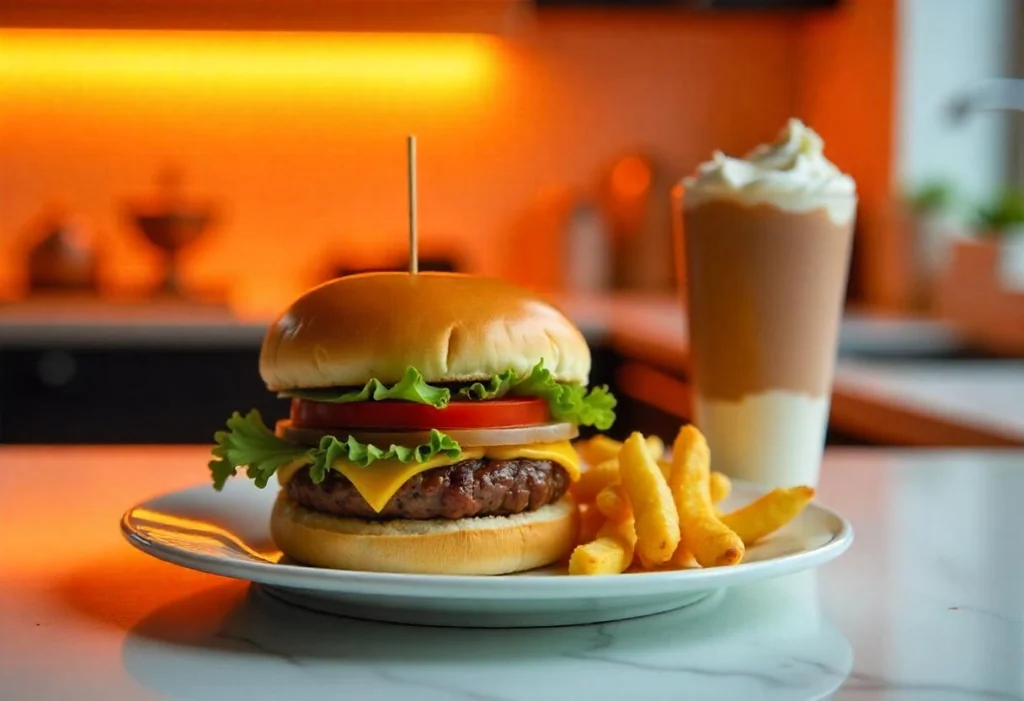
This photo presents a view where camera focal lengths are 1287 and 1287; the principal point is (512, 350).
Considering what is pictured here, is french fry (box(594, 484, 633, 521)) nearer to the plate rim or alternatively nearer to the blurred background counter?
the plate rim

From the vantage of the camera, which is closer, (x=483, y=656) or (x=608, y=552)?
(x=483, y=656)

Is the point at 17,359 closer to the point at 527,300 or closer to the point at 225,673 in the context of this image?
the point at 527,300

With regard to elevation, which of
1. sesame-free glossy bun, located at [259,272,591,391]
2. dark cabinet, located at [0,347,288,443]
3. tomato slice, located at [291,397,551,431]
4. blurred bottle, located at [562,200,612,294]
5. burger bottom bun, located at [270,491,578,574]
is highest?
sesame-free glossy bun, located at [259,272,591,391]

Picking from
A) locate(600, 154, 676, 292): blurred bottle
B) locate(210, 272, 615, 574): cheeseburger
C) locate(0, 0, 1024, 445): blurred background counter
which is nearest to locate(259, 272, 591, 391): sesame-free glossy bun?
locate(210, 272, 615, 574): cheeseburger

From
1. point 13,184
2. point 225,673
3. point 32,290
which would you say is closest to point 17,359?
point 32,290

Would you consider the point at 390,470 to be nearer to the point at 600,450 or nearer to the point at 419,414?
the point at 419,414

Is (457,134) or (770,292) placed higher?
(457,134)

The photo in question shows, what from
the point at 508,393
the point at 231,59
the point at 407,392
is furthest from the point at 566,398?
the point at 231,59
